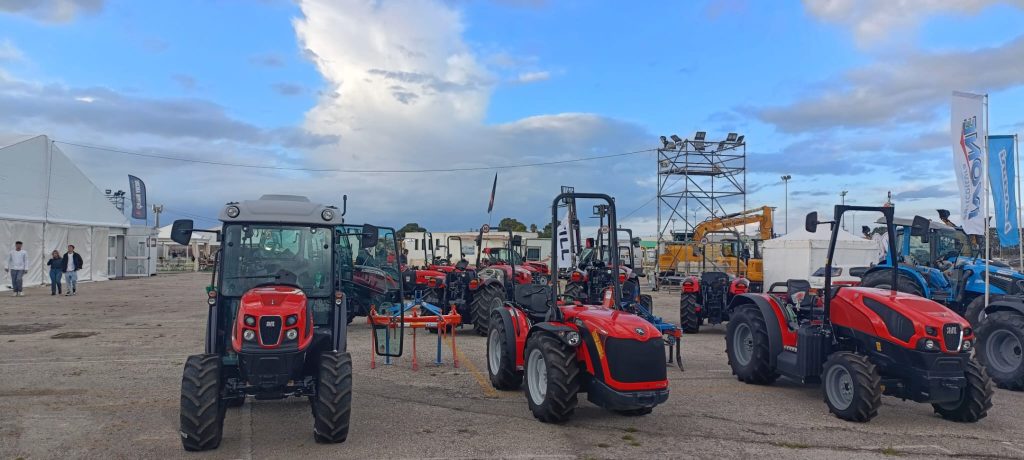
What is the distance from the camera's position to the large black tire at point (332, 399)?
538cm

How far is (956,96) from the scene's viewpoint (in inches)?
403

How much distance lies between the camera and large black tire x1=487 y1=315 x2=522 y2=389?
754 centimetres

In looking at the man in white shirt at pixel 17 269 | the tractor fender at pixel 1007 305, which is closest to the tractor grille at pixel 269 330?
the tractor fender at pixel 1007 305

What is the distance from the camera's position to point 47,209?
78.9ft

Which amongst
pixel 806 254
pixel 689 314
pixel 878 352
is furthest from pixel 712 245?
pixel 878 352

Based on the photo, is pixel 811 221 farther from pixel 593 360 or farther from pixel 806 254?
pixel 806 254

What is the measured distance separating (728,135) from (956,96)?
20046 millimetres

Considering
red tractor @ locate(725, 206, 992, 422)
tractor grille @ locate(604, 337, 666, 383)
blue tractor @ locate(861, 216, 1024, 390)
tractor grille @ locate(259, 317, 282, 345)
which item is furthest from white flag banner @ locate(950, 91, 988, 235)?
tractor grille @ locate(259, 317, 282, 345)

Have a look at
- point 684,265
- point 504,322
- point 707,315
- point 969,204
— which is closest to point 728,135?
point 684,265

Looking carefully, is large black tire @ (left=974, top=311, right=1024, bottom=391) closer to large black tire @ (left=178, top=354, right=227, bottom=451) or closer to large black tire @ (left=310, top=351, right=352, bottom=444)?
large black tire @ (left=310, top=351, right=352, bottom=444)

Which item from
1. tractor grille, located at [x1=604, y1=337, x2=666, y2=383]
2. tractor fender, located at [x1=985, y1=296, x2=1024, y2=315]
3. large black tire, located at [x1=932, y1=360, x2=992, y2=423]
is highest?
tractor fender, located at [x1=985, y1=296, x2=1024, y2=315]

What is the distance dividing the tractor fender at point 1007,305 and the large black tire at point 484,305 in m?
7.41

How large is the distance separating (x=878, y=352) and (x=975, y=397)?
878 mm

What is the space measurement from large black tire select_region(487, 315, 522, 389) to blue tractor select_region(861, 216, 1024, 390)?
15.5 feet
